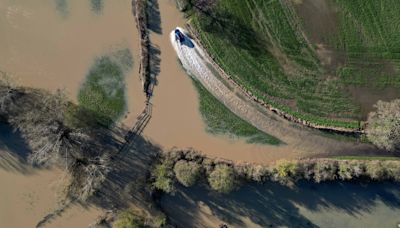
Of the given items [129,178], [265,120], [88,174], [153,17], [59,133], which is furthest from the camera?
[129,178]

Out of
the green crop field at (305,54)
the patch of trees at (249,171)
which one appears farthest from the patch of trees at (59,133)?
the green crop field at (305,54)

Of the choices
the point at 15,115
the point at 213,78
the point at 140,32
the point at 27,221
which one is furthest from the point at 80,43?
the point at 27,221

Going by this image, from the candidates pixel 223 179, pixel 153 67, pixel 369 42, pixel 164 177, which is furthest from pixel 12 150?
pixel 369 42

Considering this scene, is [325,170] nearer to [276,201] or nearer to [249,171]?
[276,201]

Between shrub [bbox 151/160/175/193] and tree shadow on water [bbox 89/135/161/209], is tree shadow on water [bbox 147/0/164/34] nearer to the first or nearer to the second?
tree shadow on water [bbox 89/135/161/209]

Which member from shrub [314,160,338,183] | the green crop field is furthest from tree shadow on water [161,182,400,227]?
the green crop field
